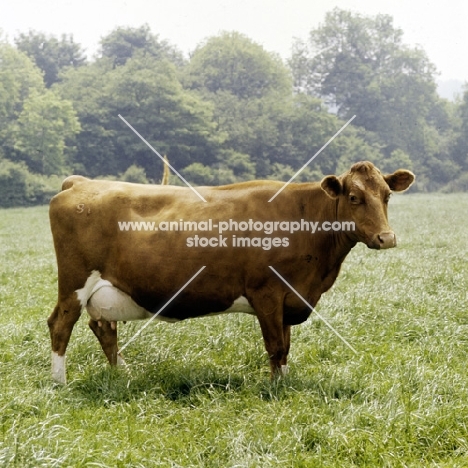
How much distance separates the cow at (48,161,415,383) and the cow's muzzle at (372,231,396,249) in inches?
7.8

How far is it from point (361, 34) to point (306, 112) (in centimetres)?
1789

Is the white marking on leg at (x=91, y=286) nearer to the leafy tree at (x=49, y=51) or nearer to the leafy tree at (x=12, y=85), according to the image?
the leafy tree at (x=12, y=85)

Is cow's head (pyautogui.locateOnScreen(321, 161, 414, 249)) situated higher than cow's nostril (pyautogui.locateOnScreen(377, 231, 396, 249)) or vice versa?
cow's head (pyautogui.locateOnScreen(321, 161, 414, 249))

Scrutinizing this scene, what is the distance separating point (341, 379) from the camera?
5.26 meters

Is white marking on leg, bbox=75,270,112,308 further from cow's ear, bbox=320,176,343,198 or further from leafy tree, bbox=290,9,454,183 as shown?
leafy tree, bbox=290,9,454,183

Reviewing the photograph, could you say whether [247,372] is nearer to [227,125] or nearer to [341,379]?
[341,379]

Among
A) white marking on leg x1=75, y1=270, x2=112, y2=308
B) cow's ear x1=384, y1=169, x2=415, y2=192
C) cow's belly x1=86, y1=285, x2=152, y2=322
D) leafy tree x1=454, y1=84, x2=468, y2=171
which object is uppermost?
leafy tree x1=454, y1=84, x2=468, y2=171

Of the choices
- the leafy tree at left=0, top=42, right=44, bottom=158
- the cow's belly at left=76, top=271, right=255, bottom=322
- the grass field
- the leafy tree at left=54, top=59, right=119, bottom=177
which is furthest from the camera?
the leafy tree at left=0, top=42, right=44, bottom=158

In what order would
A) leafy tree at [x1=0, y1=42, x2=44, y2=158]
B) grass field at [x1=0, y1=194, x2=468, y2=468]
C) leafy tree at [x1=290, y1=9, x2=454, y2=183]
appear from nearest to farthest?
grass field at [x1=0, y1=194, x2=468, y2=468], leafy tree at [x1=0, y1=42, x2=44, y2=158], leafy tree at [x1=290, y1=9, x2=454, y2=183]

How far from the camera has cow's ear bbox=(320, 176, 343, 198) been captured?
5121 mm

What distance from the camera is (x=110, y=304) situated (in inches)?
224

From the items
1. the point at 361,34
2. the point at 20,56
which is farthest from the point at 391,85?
the point at 20,56

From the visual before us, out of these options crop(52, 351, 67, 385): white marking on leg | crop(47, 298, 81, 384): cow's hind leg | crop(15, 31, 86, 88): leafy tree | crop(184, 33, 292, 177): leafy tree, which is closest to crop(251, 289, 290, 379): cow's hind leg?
crop(47, 298, 81, 384): cow's hind leg

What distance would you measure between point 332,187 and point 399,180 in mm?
766
